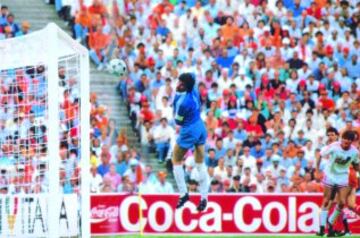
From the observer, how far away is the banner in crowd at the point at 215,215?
27.8 m

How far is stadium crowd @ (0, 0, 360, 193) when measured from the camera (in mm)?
30203

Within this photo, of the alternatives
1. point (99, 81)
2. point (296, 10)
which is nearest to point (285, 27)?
point (296, 10)

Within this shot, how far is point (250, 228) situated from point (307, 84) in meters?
5.78

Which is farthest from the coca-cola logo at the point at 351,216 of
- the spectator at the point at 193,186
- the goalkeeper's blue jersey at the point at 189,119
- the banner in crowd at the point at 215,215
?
the goalkeeper's blue jersey at the point at 189,119

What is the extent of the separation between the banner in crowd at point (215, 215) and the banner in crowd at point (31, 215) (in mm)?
2850

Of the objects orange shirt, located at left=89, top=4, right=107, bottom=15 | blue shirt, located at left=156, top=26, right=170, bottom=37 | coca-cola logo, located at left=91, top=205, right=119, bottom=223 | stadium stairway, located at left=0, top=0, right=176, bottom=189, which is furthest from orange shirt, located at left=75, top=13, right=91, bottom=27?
coca-cola logo, located at left=91, top=205, right=119, bottom=223

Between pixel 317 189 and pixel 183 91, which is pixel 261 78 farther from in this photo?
pixel 183 91

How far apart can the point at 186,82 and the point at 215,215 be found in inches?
245

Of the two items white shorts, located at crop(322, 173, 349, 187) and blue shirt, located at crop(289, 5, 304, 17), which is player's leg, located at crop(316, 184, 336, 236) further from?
blue shirt, located at crop(289, 5, 304, 17)

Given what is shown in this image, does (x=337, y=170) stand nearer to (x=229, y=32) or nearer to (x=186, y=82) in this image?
(x=186, y=82)

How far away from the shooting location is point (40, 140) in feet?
79.8

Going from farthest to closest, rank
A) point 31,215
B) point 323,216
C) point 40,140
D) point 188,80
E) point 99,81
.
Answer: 1. point 99,81
2. point 323,216
3. point 31,215
4. point 40,140
5. point 188,80

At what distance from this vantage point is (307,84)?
1292 inches

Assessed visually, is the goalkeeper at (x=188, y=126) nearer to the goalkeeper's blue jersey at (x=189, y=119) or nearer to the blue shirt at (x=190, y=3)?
the goalkeeper's blue jersey at (x=189, y=119)
